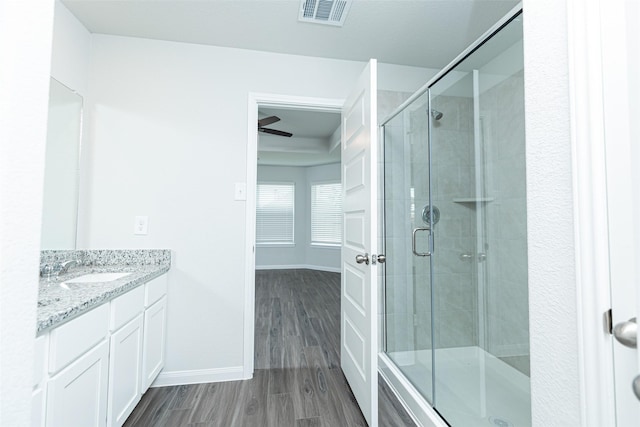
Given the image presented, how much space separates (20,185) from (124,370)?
4.61 ft

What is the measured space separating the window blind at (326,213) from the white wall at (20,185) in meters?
6.03

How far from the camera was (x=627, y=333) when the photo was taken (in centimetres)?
53

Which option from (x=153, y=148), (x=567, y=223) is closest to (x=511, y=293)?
(x=567, y=223)

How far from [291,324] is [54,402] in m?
2.50

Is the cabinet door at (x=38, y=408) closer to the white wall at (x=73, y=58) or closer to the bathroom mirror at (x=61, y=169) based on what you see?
the bathroom mirror at (x=61, y=169)

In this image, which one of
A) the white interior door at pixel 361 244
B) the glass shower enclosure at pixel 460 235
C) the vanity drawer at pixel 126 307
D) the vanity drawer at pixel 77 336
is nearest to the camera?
the vanity drawer at pixel 77 336

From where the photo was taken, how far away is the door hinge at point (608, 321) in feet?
1.84

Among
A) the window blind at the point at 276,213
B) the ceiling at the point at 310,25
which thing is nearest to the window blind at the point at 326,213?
the window blind at the point at 276,213

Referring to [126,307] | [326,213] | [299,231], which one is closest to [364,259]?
[126,307]

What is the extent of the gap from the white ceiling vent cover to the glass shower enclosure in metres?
0.75

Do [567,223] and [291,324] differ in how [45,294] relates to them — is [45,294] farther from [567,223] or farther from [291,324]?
[291,324]

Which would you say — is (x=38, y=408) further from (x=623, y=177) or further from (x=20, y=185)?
(x=623, y=177)

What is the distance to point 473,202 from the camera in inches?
Result: 91.1

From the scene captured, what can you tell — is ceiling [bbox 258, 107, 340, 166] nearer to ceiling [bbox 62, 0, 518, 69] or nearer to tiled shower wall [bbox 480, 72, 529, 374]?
ceiling [bbox 62, 0, 518, 69]
